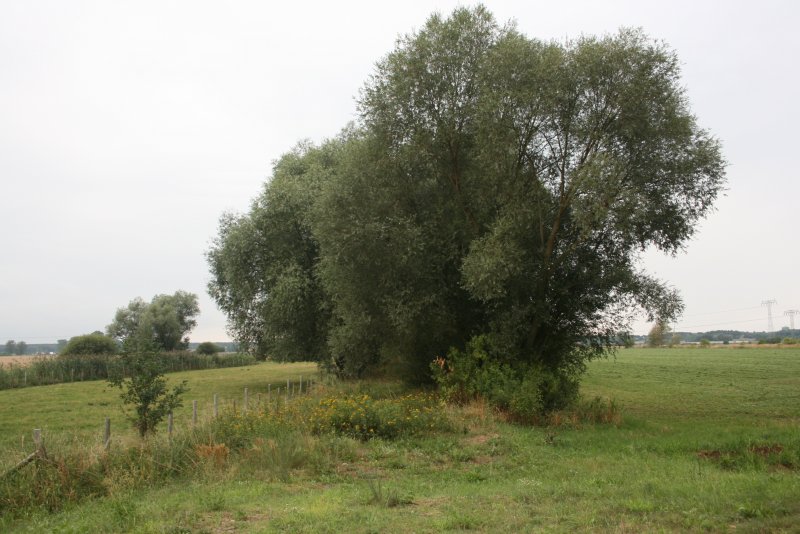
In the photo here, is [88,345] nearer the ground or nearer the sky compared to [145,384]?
nearer the sky

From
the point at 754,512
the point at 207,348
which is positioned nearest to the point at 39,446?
the point at 754,512

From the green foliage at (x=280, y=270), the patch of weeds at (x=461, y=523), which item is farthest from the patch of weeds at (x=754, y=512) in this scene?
the green foliage at (x=280, y=270)

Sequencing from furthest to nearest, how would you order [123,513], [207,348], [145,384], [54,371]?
[207,348]
[54,371]
[145,384]
[123,513]

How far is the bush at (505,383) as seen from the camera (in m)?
18.5

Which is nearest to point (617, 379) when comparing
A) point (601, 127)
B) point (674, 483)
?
point (601, 127)

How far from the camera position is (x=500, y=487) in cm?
1073

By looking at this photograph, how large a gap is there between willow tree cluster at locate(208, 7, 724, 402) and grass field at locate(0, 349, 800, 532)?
4.82 metres

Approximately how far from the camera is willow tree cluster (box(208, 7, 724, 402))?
65.7 ft

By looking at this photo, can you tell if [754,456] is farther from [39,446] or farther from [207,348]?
[207,348]

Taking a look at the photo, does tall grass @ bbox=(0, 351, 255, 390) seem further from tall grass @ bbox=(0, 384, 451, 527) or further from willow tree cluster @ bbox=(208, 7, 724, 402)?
tall grass @ bbox=(0, 384, 451, 527)

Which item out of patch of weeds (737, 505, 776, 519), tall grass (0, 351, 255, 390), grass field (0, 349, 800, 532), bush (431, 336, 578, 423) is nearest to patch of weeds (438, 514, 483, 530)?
grass field (0, 349, 800, 532)

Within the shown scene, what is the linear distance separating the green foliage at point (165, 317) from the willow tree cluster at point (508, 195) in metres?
75.3

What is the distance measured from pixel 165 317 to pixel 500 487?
307ft

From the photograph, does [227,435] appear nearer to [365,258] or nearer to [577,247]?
[365,258]
